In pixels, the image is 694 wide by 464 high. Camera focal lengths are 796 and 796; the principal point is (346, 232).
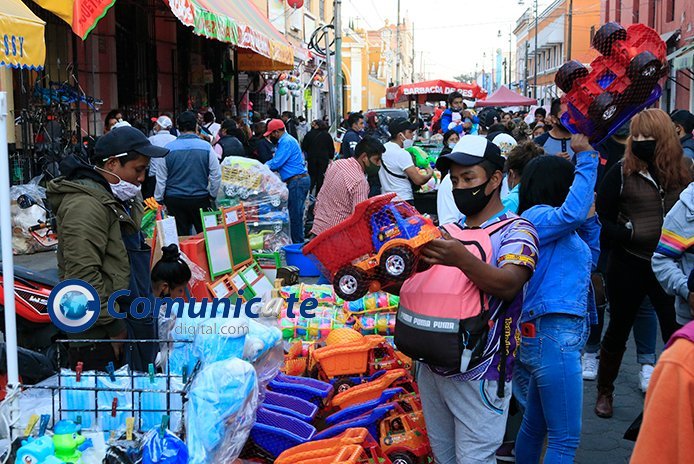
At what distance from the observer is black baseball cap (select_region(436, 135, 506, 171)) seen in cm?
326

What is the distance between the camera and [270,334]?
4.18 metres

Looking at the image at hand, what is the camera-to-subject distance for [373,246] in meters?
3.12

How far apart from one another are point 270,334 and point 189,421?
97cm

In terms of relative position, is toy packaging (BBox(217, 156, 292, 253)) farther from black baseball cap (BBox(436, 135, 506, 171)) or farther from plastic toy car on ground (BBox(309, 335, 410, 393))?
black baseball cap (BBox(436, 135, 506, 171))

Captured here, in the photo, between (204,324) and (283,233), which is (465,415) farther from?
(283,233)

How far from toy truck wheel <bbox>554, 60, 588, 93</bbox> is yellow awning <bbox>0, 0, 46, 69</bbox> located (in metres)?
4.26

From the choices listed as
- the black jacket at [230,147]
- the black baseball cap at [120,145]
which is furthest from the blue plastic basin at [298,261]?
the black baseball cap at [120,145]

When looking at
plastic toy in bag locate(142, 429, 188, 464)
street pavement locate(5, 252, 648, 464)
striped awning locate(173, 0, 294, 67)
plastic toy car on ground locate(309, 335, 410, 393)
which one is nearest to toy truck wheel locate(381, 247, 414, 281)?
plastic toy in bag locate(142, 429, 188, 464)

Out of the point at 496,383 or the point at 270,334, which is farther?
the point at 270,334

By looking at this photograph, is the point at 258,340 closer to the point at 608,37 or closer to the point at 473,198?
the point at 473,198

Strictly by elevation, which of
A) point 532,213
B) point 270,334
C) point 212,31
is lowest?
point 270,334

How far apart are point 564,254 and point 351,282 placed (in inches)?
54.4

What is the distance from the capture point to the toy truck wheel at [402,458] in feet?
14.1

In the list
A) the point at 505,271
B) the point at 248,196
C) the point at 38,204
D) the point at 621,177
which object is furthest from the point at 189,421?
the point at 38,204
